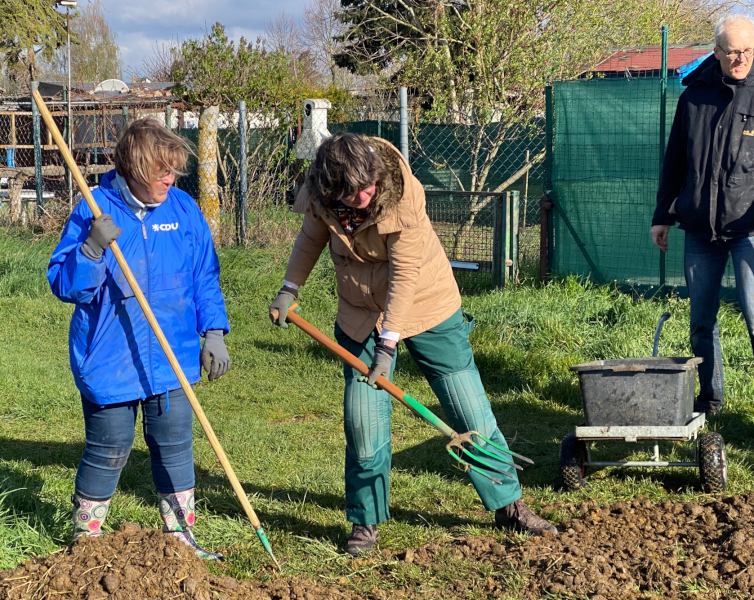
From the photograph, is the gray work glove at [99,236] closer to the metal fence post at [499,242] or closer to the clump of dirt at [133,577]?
the clump of dirt at [133,577]

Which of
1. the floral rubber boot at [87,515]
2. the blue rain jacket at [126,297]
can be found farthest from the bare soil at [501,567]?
the blue rain jacket at [126,297]

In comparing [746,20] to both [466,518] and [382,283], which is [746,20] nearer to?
[382,283]

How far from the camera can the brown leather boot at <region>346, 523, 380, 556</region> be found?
3641 millimetres

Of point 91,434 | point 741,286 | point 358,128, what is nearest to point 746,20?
point 741,286

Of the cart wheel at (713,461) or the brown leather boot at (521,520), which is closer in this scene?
the brown leather boot at (521,520)

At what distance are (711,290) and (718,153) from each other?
736 millimetres

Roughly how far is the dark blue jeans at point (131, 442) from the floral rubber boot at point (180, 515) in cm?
4

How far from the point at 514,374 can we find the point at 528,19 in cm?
687

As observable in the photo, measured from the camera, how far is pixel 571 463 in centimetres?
420

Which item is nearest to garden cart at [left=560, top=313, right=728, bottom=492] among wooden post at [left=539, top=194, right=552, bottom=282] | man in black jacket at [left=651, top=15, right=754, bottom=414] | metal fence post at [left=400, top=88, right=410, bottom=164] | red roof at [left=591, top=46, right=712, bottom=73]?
man in black jacket at [left=651, top=15, right=754, bottom=414]

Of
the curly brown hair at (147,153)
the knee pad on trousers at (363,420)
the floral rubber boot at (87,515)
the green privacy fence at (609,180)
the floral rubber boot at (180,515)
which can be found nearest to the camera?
the curly brown hair at (147,153)

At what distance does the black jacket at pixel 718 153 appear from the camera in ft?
14.8

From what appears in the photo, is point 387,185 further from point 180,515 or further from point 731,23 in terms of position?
point 731,23

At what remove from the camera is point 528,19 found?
11469mm
